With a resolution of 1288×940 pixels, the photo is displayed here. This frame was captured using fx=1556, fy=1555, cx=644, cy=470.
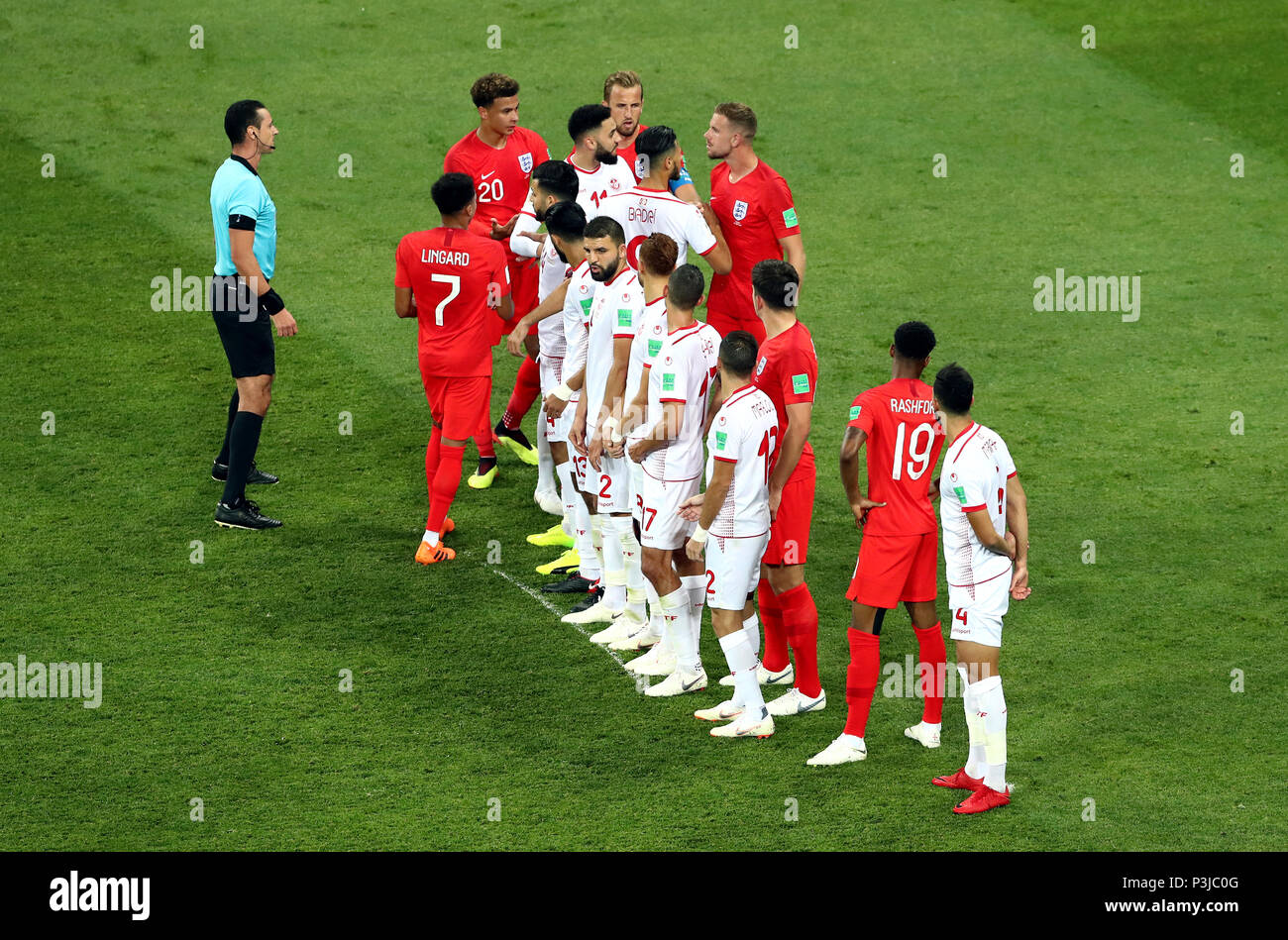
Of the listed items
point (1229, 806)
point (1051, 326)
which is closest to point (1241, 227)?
point (1051, 326)

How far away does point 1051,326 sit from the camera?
13.0 m

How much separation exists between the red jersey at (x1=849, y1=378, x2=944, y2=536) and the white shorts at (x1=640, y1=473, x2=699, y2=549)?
0.97m

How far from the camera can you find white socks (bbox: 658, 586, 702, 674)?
26.6ft

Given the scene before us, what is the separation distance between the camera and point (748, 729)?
7805 millimetres

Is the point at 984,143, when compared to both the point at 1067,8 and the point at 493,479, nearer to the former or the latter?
the point at 1067,8

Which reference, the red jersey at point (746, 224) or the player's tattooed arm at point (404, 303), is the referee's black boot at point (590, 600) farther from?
the player's tattooed arm at point (404, 303)

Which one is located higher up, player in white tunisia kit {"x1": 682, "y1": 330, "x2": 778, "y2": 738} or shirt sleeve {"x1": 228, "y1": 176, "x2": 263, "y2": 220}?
shirt sleeve {"x1": 228, "y1": 176, "x2": 263, "y2": 220}

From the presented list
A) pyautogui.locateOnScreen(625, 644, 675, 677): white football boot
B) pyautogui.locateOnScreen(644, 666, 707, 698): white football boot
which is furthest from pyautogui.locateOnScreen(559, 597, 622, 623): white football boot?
pyautogui.locateOnScreen(644, 666, 707, 698): white football boot

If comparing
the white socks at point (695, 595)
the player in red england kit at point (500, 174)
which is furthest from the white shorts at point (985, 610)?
the player in red england kit at point (500, 174)

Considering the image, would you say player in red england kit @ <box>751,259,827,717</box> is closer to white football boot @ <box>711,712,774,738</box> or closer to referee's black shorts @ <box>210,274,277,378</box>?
white football boot @ <box>711,712,774,738</box>

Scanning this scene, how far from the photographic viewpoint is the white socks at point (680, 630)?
319 inches

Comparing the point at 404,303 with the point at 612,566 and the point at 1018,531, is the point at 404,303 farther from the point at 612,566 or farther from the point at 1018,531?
the point at 1018,531

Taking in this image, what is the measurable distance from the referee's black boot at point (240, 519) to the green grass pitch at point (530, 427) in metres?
0.15

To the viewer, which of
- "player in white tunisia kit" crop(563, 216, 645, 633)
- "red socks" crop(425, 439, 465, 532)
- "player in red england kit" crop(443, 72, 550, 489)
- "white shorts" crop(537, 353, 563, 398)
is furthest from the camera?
"player in red england kit" crop(443, 72, 550, 489)
